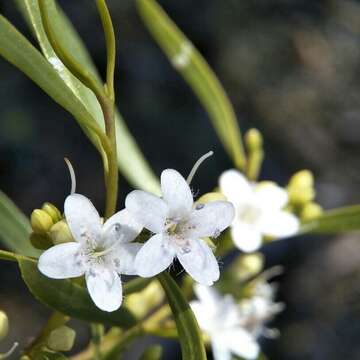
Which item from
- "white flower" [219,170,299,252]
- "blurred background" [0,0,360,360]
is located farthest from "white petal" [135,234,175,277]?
"blurred background" [0,0,360,360]

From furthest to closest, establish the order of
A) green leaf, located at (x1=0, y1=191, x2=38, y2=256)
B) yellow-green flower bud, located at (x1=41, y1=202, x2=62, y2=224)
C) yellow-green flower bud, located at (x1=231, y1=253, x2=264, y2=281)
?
1. yellow-green flower bud, located at (x1=231, y1=253, x2=264, y2=281)
2. green leaf, located at (x1=0, y1=191, x2=38, y2=256)
3. yellow-green flower bud, located at (x1=41, y1=202, x2=62, y2=224)

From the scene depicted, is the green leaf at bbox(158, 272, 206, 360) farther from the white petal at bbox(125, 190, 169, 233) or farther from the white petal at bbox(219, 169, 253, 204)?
the white petal at bbox(219, 169, 253, 204)

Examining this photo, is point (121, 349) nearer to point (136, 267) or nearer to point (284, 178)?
point (136, 267)

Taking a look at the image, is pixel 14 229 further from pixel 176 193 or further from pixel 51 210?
pixel 176 193

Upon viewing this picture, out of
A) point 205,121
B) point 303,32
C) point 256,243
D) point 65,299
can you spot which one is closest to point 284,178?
point 205,121

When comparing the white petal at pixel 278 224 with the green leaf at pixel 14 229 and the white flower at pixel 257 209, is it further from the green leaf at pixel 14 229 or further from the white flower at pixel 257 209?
the green leaf at pixel 14 229

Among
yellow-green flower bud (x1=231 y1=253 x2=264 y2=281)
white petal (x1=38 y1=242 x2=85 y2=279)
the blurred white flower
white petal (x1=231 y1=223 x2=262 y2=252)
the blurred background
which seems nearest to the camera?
white petal (x1=38 y1=242 x2=85 y2=279)

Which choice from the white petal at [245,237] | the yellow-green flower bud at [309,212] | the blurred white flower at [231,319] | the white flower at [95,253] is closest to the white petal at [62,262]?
the white flower at [95,253]
